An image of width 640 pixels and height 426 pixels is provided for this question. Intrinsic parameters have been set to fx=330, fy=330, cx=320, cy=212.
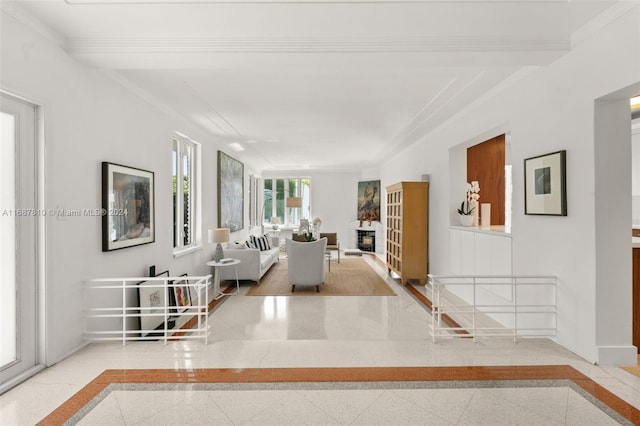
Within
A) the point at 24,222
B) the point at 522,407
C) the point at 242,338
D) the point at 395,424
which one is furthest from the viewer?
the point at 242,338

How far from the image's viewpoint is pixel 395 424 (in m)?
2.04

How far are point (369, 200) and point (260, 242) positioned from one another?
4774mm

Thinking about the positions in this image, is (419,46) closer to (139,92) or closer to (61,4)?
(61,4)

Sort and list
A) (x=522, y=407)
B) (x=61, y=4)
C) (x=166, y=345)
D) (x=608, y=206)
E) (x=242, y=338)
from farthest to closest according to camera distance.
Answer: (x=242, y=338), (x=166, y=345), (x=608, y=206), (x=61, y=4), (x=522, y=407)

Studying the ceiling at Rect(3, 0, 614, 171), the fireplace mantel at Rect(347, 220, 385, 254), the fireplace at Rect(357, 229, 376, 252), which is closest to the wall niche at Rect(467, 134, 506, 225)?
the ceiling at Rect(3, 0, 614, 171)

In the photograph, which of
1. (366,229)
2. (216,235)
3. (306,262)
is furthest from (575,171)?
(366,229)

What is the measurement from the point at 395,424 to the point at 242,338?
212cm

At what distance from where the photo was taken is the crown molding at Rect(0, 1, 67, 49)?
7.55 feet

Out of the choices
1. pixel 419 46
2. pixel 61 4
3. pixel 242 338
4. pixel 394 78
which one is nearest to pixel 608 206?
pixel 419 46

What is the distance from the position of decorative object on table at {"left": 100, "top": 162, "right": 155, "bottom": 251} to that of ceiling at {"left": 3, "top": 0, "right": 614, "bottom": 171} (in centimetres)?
101

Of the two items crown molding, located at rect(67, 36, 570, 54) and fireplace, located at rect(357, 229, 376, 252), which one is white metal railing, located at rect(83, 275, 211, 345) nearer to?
crown molding, located at rect(67, 36, 570, 54)

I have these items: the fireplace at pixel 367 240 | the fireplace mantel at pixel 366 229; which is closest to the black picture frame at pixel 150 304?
the fireplace mantel at pixel 366 229

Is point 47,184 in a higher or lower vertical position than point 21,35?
lower

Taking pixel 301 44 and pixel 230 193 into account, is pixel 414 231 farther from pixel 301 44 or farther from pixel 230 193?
pixel 301 44
